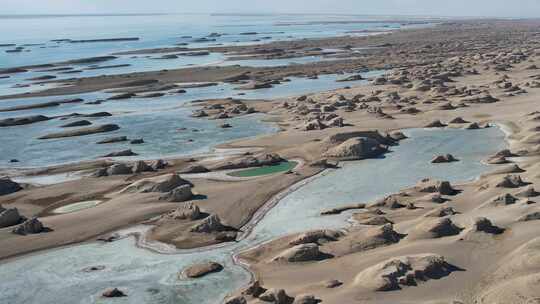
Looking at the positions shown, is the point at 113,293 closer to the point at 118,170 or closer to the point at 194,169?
the point at 194,169

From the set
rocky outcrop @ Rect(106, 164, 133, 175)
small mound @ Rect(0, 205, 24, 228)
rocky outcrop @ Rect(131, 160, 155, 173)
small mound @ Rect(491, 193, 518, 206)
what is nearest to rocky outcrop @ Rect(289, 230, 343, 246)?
small mound @ Rect(491, 193, 518, 206)

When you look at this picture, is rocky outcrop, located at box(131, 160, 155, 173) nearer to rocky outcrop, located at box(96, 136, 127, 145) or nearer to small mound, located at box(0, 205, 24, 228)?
small mound, located at box(0, 205, 24, 228)

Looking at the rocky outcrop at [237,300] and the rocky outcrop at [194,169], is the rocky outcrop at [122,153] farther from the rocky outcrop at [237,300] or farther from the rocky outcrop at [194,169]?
the rocky outcrop at [237,300]

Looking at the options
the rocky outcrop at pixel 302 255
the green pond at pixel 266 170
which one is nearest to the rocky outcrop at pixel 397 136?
the green pond at pixel 266 170

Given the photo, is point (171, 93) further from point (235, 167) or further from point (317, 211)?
point (317, 211)

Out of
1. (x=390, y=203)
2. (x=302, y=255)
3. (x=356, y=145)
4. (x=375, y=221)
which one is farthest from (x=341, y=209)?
(x=356, y=145)

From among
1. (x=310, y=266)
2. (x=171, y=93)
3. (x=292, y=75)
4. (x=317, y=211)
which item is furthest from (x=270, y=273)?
(x=292, y=75)
